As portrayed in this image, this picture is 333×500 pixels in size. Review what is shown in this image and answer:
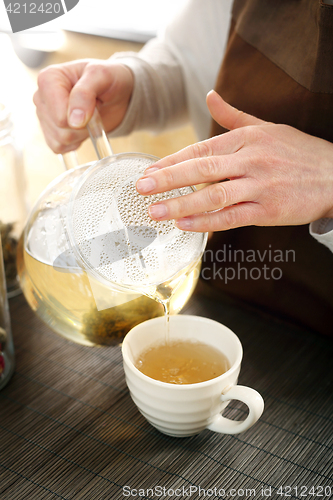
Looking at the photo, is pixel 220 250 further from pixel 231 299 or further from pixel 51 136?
pixel 51 136

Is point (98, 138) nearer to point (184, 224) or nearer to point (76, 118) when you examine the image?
point (76, 118)

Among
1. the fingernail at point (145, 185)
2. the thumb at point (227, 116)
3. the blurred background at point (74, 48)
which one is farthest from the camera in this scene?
the blurred background at point (74, 48)

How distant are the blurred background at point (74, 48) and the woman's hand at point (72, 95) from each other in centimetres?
69

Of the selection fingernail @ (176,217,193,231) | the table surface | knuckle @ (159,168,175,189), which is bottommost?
the table surface

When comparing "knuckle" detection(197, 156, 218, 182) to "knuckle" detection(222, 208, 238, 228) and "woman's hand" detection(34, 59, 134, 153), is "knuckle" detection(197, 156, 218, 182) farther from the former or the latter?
"woman's hand" detection(34, 59, 134, 153)

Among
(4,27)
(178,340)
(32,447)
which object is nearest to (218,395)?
(178,340)

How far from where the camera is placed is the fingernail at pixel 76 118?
533mm

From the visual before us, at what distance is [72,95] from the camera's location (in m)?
0.55

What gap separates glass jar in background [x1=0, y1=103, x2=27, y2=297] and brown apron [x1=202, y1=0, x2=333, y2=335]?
0.29 metres

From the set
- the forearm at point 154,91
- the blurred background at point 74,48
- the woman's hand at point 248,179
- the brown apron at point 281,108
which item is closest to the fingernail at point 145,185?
the woman's hand at point 248,179

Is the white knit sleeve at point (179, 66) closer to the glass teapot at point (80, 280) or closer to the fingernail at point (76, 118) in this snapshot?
the fingernail at point (76, 118)

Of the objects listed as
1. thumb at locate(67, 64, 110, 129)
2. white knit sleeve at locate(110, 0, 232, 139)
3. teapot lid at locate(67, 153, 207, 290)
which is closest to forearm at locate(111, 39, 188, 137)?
white knit sleeve at locate(110, 0, 232, 139)

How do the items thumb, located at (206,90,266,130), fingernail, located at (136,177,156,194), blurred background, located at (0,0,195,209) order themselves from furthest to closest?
1. blurred background, located at (0,0,195,209)
2. thumb, located at (206,90,266,130)
3. fingernail, located at (136,177,156,194)

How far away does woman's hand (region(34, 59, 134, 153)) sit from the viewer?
55 cm
